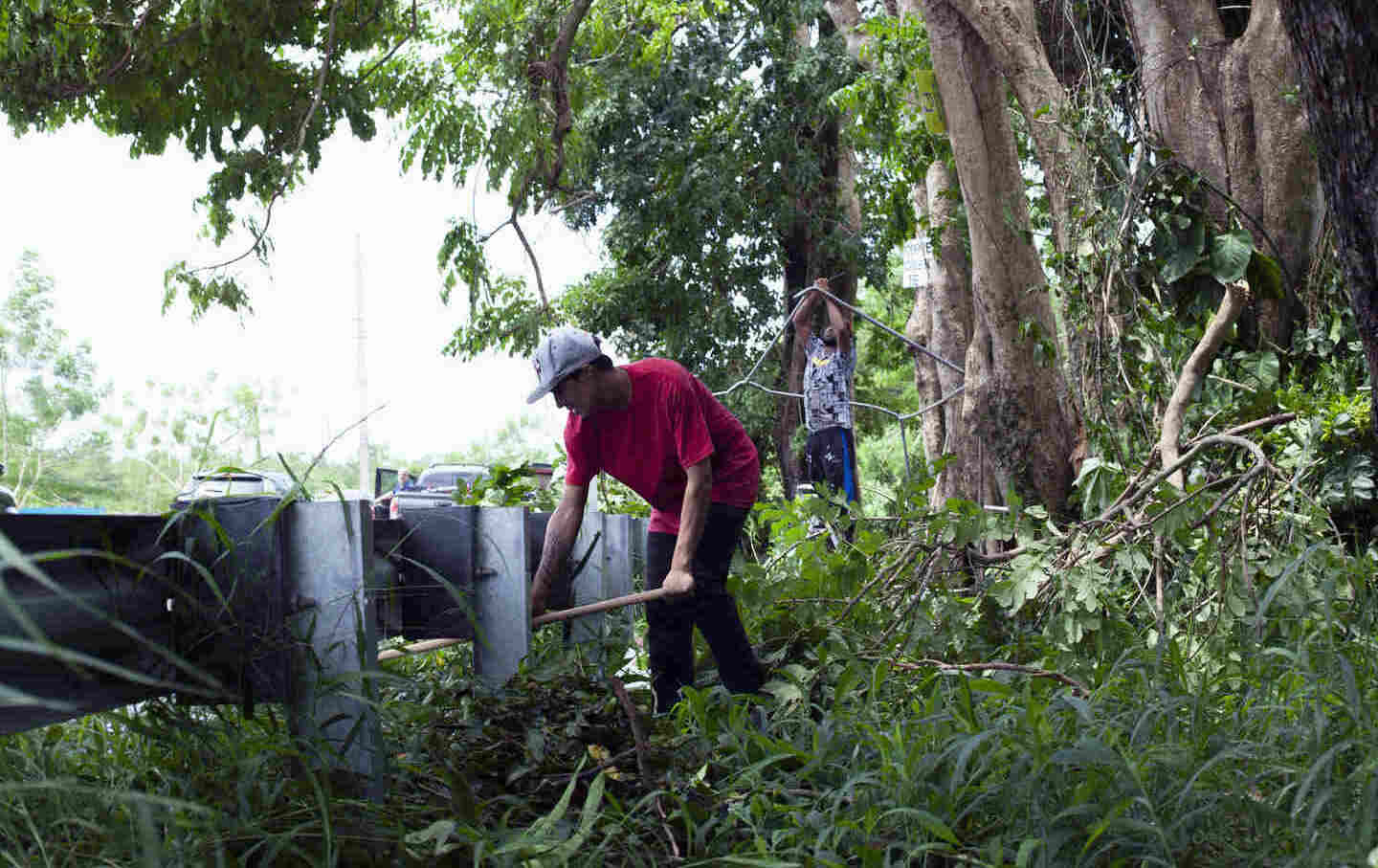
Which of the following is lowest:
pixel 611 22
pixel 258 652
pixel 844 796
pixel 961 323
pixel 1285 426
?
pixel 844 796

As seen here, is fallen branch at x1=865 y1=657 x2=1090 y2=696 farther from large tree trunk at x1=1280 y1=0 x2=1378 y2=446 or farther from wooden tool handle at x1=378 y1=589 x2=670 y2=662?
large tree trunk at x1=1280 y1=0 x2=1378 y2=446

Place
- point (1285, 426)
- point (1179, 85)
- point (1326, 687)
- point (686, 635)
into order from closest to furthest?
point (1326, 687)
point (686, 635)
point (1285, 426)
point (1179, 85)

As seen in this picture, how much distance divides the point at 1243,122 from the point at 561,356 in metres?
4.83

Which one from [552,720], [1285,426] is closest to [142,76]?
[552,720]

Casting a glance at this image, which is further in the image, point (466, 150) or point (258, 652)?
point (466, 150)

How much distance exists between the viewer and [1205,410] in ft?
22.8

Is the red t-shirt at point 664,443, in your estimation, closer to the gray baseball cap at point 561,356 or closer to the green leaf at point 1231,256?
the gray baseball cap at point 561,356

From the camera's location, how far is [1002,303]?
7.64 m

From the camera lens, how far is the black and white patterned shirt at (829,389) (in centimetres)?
1023

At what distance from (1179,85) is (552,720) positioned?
5827 millimetres

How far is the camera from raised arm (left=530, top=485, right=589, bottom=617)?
181 inches

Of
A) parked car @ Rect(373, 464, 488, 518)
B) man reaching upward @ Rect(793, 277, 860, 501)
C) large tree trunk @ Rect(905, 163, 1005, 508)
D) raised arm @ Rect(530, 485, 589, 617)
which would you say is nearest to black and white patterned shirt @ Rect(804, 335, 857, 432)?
man reaching upward @ Rect(793, 277, 860, 501)

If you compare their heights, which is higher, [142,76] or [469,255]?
[142,76]

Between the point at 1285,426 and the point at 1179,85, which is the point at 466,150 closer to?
the point at 1179,85
